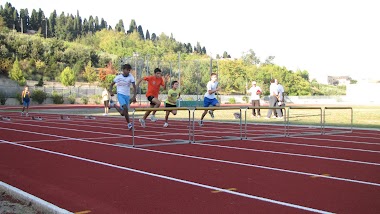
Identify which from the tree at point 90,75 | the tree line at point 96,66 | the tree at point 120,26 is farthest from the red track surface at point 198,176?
the tree at point 120,26

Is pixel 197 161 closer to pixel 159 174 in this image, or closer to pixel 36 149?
pixel 159 174

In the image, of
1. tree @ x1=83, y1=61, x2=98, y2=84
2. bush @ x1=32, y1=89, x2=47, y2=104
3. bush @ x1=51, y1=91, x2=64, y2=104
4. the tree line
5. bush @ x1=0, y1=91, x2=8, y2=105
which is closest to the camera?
the tree line

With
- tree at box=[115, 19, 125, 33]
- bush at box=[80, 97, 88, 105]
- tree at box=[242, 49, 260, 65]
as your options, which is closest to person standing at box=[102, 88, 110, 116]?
bush at box=[80, 97, 88, 105]

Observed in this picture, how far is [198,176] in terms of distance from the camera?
6316mm

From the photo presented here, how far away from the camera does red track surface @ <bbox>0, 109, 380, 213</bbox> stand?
4.77 meters

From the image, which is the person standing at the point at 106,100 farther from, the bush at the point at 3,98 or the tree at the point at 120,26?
the tree at the point at 120,26

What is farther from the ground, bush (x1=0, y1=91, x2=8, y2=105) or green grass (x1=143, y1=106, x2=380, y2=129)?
bush (x1=0, y1=91, x2=8, y2=105)

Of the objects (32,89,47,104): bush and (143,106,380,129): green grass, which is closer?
(143,106,380,129): green grass

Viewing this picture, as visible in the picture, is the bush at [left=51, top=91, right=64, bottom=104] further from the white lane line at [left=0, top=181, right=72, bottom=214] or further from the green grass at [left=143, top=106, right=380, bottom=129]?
the white lane line at [left=0, top=181, right=72, bottom=214]

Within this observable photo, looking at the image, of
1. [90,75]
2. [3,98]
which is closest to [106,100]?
[3,98]

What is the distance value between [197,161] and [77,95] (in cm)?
5486

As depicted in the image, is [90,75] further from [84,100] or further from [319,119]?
[319,119]

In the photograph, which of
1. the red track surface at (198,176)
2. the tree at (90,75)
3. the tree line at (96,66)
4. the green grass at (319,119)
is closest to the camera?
the red track surface at (198,176)

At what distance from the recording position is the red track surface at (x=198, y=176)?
15.6ft
